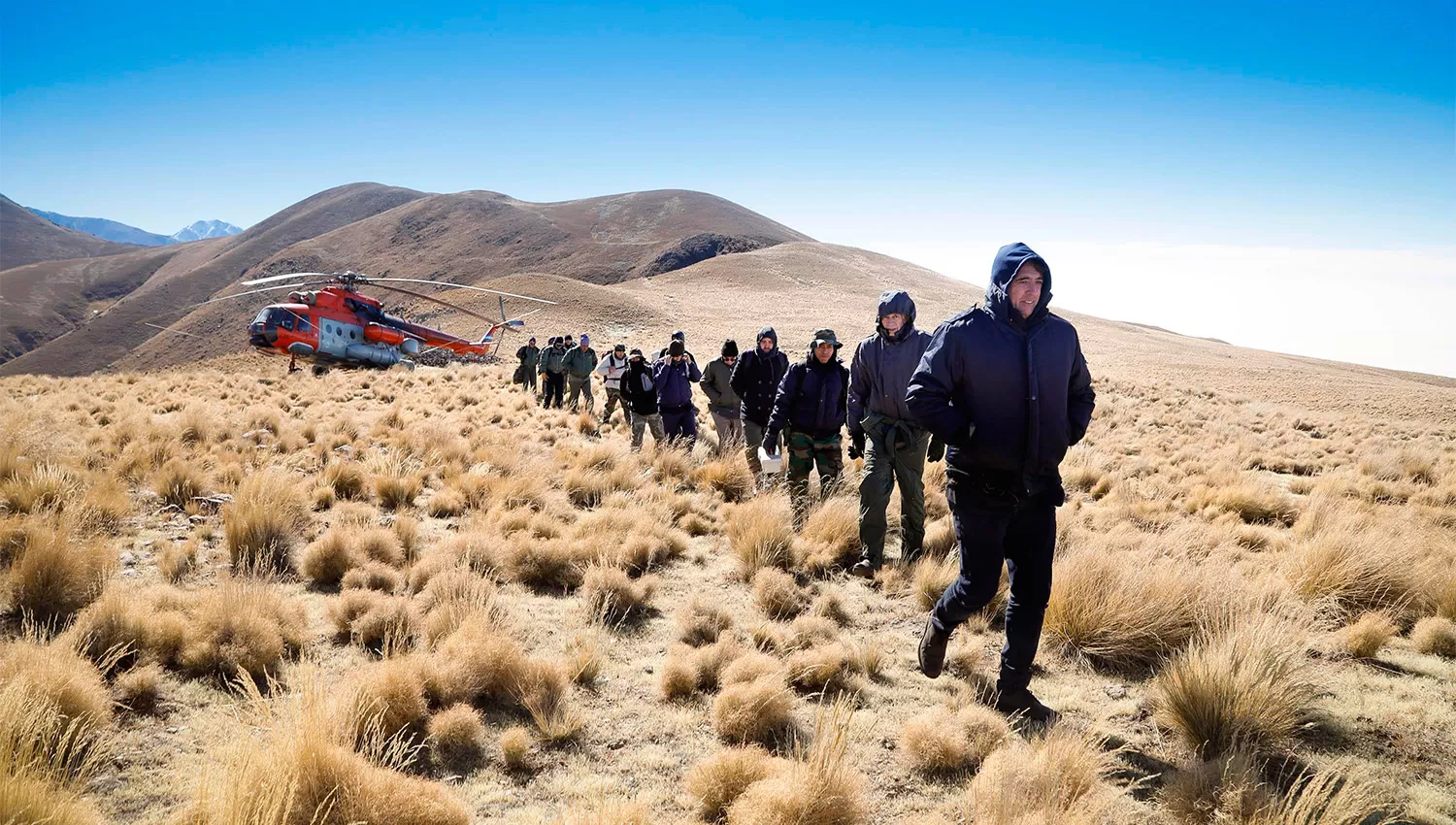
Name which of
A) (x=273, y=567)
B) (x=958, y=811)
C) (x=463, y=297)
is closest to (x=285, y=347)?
(x=273, y=567)

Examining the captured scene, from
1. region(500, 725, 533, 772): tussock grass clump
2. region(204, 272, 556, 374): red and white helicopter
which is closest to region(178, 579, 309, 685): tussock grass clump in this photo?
region(500, 725, 533, 772): tussock grass clump

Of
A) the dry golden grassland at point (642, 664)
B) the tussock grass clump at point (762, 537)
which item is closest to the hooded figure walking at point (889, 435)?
the dry golden grassland at point (642, 664)

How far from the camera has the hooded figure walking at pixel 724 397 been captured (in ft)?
32.3

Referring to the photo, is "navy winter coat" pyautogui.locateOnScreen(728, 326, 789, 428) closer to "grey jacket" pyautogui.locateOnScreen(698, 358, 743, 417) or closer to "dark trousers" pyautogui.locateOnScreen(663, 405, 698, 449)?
"grey jacket" pyautogui.locateOnScreen(698, 358, 743, 417)

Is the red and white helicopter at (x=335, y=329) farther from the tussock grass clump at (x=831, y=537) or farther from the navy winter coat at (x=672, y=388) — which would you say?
the tussock grass clump at (x=831, y=537)

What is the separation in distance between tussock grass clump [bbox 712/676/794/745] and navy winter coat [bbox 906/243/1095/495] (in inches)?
57.3

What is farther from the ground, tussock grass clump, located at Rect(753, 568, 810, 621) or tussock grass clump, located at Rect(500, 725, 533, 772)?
tussock grass clump, located at Rect(753, 568, 810, 621)

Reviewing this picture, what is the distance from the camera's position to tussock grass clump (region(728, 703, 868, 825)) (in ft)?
7.93

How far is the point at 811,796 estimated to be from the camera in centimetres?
246

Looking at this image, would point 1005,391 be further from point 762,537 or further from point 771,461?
point 771,461

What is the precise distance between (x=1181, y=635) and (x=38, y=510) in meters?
8.40

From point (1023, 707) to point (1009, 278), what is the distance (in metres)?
2.16

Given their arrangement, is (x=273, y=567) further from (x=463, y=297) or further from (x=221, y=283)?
(x=221, y=283)

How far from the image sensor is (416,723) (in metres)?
3.12
